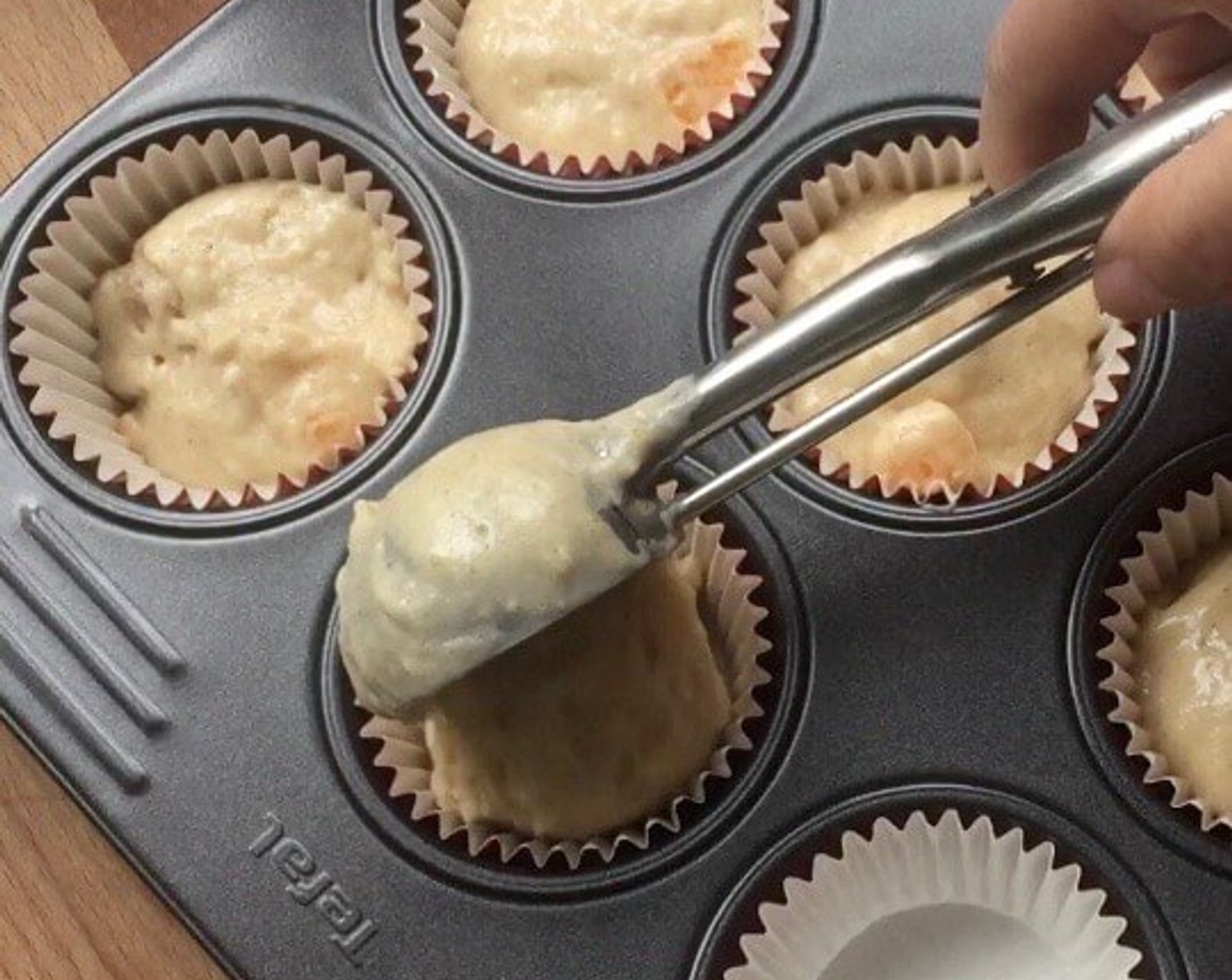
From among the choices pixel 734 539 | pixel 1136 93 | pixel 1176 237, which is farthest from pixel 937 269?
pixel 1136 93

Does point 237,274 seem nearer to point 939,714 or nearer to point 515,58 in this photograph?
point 515,58

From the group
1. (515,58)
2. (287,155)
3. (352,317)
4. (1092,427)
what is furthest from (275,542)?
(1092,427)

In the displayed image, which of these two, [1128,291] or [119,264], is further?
[119,264]

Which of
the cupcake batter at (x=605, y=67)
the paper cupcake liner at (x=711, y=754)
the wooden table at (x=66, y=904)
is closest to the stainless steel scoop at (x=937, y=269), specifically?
the paper cupcake liner at (x=711, y=754)

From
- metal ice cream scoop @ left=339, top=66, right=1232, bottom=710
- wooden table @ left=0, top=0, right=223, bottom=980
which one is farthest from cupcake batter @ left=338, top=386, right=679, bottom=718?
wooden table @ left=0, top=0, right=223, bottom=980

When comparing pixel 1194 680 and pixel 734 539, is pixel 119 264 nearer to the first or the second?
pixel 734 539

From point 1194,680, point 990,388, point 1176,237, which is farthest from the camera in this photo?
point 990,388

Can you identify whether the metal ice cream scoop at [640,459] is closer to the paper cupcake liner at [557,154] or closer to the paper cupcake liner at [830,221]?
the paper cupcake liner at [830,221]
